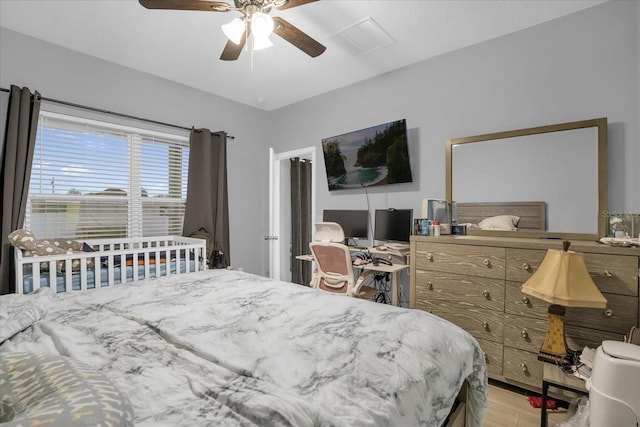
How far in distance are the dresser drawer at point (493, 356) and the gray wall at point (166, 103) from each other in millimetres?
3035

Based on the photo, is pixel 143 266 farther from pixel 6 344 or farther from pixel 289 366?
pixel 289 366

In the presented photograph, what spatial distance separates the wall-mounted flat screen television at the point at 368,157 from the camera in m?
3.12

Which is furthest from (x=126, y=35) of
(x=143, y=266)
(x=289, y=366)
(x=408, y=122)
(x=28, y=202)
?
(x=289, y=366)

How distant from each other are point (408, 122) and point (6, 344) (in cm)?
318

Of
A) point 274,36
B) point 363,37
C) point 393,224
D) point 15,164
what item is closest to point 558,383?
point 393,224

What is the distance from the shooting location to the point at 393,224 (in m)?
3.11

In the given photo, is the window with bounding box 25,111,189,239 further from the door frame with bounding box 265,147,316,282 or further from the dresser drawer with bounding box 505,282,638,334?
the dresser drawer with bounding box 505,282,638,334

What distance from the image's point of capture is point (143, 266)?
278 cm

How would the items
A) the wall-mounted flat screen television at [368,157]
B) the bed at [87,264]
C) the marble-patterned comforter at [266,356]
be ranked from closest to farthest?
the marble-patterned comforter at [266,356]
the bed at [87,264]
the wall-mounted flat screen television at [368,157]

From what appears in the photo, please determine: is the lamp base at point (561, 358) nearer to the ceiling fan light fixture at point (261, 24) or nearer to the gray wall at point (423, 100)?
the gray wall at point (423, 100)

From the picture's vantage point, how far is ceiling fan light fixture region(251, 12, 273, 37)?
1744mm

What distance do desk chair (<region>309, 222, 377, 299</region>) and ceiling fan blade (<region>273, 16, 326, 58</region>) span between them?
1.49 m

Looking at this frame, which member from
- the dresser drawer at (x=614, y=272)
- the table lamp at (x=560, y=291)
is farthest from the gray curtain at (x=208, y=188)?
the dresser drawer at (x=614, y=272)

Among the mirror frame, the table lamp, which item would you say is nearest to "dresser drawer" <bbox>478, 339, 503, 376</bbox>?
the table lamp
